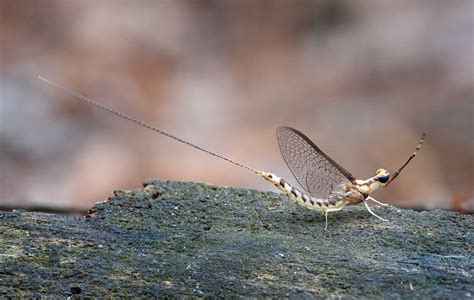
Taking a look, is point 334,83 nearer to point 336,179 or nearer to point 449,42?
point 449,42

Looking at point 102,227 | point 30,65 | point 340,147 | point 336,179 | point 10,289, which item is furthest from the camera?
point 30,65

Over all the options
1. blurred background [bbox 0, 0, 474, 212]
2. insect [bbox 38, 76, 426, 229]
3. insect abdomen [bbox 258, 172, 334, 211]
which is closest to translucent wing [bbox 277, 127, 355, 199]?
insect [bbox 38, 76, 426, 229]

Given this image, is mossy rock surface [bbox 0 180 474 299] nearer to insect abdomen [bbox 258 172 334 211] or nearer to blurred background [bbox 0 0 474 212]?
insect abdomen [bbox 258 172 334 211]

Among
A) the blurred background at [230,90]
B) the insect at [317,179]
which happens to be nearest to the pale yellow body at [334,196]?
the insect at [317,179]

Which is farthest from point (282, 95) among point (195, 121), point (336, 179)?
point (336, 179)

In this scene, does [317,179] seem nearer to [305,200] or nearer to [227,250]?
[305,200]
